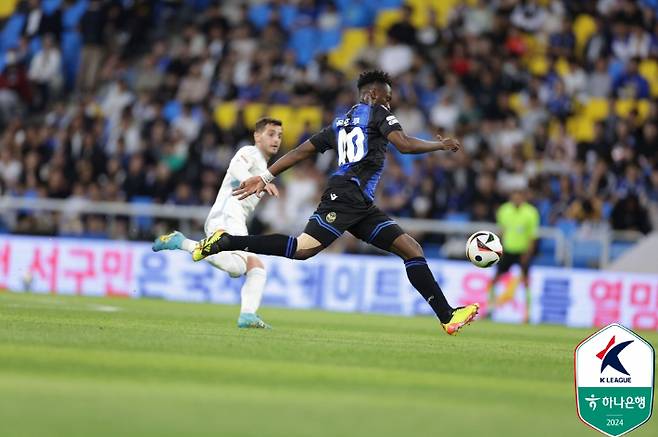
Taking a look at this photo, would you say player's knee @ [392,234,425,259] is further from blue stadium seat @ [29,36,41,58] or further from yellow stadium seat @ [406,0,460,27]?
blue stadium seat @ [29,36,41,58]

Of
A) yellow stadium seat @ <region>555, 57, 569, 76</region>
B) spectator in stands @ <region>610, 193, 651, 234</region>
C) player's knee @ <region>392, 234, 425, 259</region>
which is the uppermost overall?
yellow stadium seat @ <region>555, 57, 569, 76</region>

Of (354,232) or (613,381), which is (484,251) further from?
(613,381)

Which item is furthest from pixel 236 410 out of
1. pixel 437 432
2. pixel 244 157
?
pixel 244 157

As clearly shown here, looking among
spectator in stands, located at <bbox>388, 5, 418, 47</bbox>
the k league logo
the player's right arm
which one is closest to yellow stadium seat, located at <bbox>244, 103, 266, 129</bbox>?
spectator in stands, located at <bbox>388, 5, 418, 47</bbox>

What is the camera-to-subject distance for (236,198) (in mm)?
12469

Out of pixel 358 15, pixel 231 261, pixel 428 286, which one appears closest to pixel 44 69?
pixel 358 15

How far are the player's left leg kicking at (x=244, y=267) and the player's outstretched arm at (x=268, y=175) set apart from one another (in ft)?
2.78

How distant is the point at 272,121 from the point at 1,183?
1246 centimetres

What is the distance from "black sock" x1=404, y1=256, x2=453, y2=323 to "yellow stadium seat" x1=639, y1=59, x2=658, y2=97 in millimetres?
13578

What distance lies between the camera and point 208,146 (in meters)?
23.1

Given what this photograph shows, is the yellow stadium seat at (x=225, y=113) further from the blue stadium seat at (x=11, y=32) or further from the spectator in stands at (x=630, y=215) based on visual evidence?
the spectator in stands at (x=630, y=215)

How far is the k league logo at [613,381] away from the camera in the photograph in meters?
6.82

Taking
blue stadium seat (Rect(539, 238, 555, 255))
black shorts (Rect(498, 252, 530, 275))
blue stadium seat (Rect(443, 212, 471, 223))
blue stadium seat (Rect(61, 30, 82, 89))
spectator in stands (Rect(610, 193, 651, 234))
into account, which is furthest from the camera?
blue stadium seat (Rect(61, 30, 82, 89))

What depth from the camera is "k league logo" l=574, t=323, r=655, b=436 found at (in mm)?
6816
